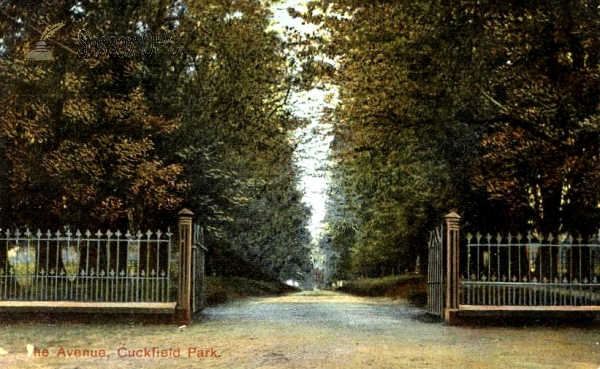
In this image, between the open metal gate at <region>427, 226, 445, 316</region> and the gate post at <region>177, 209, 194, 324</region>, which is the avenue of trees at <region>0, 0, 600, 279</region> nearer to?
the open metal gate at <region>427, 226, 445, 316</region>

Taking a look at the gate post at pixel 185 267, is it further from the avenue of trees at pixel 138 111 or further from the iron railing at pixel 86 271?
the avenue of trees at pixel 138 111

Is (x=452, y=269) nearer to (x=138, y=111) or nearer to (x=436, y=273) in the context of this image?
(x=436, y=273)

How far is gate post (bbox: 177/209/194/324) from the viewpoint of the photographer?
44.2 feet

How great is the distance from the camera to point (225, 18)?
19.1 metres

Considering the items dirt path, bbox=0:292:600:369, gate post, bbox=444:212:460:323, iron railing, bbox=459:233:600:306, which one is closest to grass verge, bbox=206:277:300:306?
iron railing, bbox=459:233:600:306

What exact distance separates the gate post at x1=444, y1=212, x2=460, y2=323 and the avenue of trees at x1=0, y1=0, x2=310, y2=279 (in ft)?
22.4

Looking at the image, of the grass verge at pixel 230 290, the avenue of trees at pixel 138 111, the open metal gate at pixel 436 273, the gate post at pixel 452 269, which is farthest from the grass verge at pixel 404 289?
the gate post at pixel 452 269

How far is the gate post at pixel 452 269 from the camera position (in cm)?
1358

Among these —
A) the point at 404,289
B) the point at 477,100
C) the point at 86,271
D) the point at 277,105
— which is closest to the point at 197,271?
the point at 86,271

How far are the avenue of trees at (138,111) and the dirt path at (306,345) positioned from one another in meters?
4.77

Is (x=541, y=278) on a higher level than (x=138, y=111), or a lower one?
lower

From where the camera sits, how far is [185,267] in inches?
538

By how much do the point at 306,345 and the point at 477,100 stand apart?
949cm

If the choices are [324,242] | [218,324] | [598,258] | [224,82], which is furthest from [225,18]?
[324,242]
